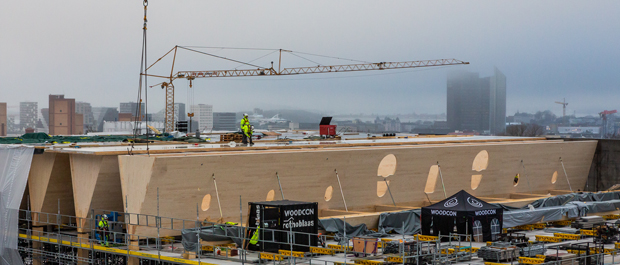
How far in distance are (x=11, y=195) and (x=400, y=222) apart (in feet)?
62.3

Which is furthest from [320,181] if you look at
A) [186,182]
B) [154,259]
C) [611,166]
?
[611,166]

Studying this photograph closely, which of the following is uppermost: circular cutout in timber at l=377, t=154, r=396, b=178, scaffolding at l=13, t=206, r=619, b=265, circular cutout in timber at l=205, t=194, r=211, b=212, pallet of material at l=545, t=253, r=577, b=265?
circular cutout in timber at l=377, t=154, r=396, b=178

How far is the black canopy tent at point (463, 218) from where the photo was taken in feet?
101

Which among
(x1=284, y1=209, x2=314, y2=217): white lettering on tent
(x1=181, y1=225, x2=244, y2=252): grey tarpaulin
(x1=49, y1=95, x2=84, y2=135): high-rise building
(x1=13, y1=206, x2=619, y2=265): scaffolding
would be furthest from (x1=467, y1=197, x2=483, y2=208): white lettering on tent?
(x1=49, y1=95, x2=84, y2=135): high-rise building

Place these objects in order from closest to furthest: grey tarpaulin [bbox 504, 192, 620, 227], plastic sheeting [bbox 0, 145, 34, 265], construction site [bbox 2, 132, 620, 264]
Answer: construction site [bbox 2, 132, 620, 264], plastic sheeting [bbox 0, 145, 34, 265], grey tarpaulin [bbox 504, 192, 620, 227]

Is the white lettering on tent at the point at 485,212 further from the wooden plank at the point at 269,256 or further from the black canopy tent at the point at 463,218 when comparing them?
the wooden plank at the point at 269,256

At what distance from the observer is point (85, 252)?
32406mm

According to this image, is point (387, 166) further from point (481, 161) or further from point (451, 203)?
point (481, 161)

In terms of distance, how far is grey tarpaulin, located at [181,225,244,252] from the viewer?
27.3 m

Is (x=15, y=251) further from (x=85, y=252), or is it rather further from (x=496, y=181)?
(x=496, y=181)

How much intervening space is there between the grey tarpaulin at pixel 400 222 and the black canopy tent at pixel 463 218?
2.11 meters

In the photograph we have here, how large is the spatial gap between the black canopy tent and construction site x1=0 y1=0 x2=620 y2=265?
0.17 ft

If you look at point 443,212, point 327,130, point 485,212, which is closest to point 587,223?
point 485,212

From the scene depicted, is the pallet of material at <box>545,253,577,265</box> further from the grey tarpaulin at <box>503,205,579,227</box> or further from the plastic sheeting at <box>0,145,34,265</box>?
the plastic sheeting at <box>0,145,34,265</box>
